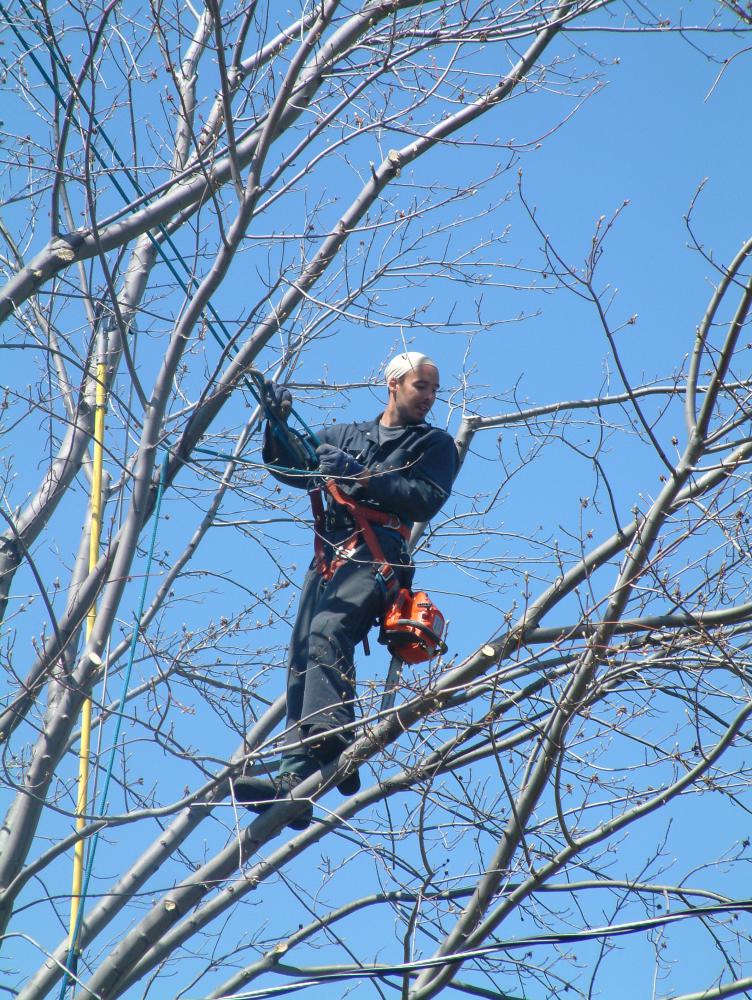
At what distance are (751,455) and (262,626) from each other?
293cm

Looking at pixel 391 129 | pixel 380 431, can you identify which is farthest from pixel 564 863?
pixel 391 129

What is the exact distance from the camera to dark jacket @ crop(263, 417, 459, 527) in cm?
549

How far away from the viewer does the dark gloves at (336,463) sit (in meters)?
5.45

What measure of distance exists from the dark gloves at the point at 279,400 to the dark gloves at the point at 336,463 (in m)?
0.21

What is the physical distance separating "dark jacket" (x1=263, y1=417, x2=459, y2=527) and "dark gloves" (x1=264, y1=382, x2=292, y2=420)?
0.13 meters

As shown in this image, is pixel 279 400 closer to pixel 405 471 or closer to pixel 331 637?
pixel 405 471

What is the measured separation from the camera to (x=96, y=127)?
5223mm

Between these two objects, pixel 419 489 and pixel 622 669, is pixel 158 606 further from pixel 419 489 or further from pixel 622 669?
pixel 622 669

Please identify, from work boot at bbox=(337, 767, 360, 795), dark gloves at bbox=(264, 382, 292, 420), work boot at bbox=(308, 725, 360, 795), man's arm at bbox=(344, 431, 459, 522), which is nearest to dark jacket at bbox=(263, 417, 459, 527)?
man's arm at bbox=(344, 431, 459, 522)

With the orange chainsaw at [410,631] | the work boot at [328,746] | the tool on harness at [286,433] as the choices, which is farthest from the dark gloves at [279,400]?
the work boot at [328,746]

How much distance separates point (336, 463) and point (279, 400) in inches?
14.1

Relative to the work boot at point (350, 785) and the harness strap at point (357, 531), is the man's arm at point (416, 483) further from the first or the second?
the work boot at point (350, 785)

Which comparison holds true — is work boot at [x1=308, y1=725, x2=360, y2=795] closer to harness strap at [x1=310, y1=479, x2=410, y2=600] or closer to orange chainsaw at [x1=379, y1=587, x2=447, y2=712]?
orange chainsaw at [x1=379, y1=587, x2=447, y2=712]

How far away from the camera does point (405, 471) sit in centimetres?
563
